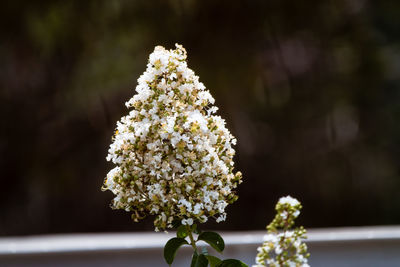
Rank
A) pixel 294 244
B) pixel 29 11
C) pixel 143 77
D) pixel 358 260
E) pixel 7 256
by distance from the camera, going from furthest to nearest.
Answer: pixel 29 11 → pixel 358 260 → pixel 7 256 → pixel 143 77 → pixel 294 244

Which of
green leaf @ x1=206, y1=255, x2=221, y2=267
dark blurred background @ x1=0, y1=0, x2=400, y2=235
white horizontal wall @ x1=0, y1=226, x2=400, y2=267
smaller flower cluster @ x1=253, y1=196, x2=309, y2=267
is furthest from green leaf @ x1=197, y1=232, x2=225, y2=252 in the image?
dark blurred background @ x1=0, y1=0, x2=400, y2=235

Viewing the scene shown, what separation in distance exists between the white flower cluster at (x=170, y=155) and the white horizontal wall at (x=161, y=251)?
1.26 m

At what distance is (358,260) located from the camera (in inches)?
93.7

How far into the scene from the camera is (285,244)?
0.90 m

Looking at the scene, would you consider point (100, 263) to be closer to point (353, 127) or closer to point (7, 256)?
point (7, 256)

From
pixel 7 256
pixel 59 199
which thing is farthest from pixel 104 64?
pixel 7 256

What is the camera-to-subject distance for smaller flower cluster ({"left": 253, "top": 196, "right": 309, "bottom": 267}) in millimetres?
884

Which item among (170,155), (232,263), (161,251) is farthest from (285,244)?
(161,251)

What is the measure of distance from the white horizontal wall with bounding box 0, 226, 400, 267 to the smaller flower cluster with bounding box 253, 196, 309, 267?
1385mm

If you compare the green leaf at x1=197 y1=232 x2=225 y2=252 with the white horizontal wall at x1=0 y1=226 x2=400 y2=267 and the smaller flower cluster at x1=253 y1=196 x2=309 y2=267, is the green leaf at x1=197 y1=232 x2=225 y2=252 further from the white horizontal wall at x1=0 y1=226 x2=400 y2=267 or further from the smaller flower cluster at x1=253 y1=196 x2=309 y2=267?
the white horizontal wall at x1=0 y1=226 x2=400 y2=267

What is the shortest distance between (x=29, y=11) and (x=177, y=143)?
526cm

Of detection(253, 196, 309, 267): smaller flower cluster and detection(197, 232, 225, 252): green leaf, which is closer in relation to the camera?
detection(253, 196, 309, 267): smaller flower cluster

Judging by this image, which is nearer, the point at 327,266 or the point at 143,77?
the point at 143,77

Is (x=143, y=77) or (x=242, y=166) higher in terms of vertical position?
(x=242, y=166)
